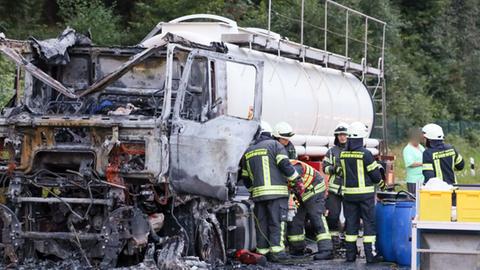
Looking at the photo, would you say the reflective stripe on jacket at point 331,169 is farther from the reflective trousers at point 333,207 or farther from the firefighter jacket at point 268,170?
the firefighter jacket at point 268,170

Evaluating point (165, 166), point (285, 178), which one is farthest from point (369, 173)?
point (165, 166)

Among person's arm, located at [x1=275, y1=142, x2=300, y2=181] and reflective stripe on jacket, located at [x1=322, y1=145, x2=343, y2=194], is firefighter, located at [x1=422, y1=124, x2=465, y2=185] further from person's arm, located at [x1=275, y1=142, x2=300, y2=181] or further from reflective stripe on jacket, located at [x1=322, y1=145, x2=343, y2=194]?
person's arm, located at [x1=275, y1=142, x2=300, y2=181]

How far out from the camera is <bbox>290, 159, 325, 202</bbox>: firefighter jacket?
12523mm

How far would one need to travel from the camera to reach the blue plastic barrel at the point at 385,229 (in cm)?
1217

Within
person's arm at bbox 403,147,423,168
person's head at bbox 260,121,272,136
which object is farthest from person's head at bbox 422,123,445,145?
person's arm at bbox 403,147,423,168

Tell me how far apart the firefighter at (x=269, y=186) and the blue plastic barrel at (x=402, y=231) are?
1.18 meters

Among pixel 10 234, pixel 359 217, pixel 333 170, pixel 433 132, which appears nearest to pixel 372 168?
pixel 359 217

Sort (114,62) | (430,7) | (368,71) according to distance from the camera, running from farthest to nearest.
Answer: (430,7) → (368,71) → (114,62)

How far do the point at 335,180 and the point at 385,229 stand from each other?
39.4 inches

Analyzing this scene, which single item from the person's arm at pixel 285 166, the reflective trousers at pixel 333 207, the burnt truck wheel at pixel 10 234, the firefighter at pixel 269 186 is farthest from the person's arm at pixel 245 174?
the burnt truck wheel at pixel 10 234

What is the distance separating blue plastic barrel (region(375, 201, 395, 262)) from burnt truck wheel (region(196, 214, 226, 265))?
212cm

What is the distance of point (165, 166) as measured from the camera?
9891 millimetres

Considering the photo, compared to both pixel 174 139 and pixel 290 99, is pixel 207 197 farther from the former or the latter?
pixel 290 99

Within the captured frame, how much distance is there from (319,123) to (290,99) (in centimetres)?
135
